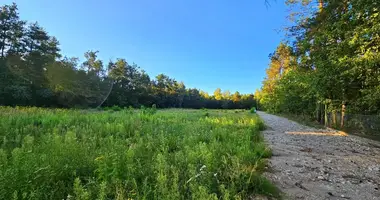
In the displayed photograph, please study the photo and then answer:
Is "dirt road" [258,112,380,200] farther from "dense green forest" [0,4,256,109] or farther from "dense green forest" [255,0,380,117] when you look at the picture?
Result: "dense green forest" [0,4,256,109]

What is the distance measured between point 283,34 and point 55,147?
10549 mm

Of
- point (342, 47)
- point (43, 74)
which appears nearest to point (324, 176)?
point (342, 47)

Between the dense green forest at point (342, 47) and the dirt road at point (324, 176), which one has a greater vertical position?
the dense green forest at point (342, 47)

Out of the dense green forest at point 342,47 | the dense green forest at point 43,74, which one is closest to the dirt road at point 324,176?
the dense green forest at point 342,47

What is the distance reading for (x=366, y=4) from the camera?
528 cm

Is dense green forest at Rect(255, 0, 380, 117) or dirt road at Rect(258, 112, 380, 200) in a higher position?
dense green forest at Rect(255, 0, 380, 117)

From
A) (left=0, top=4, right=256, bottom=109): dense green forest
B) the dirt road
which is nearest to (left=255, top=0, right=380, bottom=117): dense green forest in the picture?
the dirt road

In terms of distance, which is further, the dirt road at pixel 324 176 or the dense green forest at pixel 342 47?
the dense green forest at pixel 342 47

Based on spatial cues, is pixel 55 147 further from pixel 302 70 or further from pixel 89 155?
pixel 302 70

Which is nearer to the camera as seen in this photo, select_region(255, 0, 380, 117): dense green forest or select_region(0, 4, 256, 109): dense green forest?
select_region(255, 0, 380, 117): dense green forest

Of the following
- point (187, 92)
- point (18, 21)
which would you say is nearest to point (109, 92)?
point (18, 21)

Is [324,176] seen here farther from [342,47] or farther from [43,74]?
[43,74]

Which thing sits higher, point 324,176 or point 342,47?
point 342,47

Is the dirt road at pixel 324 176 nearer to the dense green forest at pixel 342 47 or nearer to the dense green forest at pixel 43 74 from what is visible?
the dense green forest at pixel 342 47
